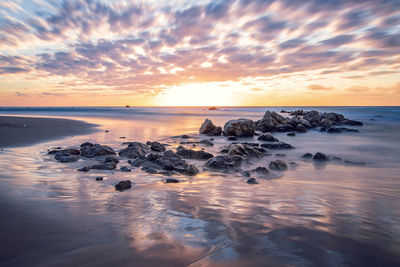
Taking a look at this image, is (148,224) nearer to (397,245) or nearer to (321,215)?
(321,215)

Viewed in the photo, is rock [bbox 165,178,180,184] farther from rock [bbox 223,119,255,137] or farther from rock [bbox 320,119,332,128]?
rock [bbox 320,119,332,128]

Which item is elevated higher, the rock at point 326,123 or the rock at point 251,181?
the rock at point 326,123

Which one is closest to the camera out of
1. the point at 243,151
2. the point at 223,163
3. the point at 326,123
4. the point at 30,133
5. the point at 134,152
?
the point at 223,163

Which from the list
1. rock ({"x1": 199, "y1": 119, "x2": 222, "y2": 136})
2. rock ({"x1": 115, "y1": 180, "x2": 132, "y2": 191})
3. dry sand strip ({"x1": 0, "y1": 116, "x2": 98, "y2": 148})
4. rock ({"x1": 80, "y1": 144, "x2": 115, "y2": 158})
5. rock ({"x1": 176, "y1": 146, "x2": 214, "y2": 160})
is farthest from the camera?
rock ({"x1": 199, "y1": 119, "x2": 222, "y2": 136})

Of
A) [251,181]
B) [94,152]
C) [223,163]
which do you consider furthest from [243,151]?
[94,152]

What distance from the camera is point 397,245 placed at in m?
2.87

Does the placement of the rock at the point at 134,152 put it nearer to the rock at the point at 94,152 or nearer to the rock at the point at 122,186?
the rock at the point at 94,152

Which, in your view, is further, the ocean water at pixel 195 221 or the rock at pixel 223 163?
the rock at pixel 223 163

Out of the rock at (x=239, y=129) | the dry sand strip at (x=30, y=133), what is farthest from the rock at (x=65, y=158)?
the rock at (x=239, y=129)

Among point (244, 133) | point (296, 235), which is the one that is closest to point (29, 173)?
point (296, 235)

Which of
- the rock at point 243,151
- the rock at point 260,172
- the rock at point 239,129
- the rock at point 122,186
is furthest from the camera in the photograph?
the rock at point 239,129

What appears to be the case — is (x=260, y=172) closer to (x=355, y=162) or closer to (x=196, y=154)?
(x=196, y=154)

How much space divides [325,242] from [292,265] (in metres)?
0.77

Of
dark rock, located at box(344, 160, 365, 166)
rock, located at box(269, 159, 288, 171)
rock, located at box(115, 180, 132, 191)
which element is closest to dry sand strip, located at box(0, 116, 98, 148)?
rock, located at box(115, 180, 132, 191)
